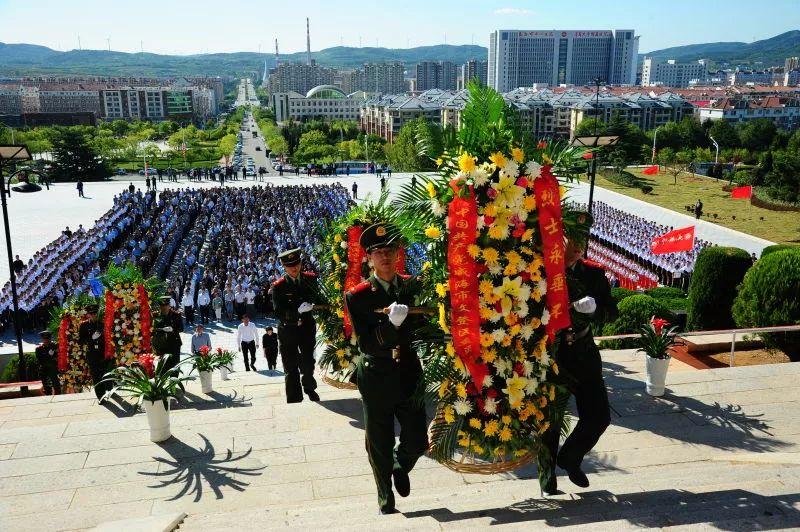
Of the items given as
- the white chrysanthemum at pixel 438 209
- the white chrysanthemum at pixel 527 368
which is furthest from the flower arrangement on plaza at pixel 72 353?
the white chrysanthemum at pixel 527 368

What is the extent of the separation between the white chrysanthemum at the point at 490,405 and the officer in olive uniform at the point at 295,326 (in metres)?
Answer: 3.02

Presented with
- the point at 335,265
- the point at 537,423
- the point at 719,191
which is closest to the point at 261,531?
the point at 537,423

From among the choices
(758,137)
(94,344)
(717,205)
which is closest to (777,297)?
(94,344)

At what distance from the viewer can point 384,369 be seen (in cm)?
430

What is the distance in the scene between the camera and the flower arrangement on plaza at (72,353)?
27.7ft

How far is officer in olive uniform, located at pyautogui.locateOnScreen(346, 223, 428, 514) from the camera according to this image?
169 inches

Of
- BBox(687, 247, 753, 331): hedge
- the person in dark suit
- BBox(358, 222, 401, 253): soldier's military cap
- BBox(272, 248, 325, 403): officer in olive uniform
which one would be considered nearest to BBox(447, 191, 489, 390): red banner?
BBox(358, 222, 401, 253): soldier's military cap

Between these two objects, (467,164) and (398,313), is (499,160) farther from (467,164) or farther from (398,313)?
(398,313)

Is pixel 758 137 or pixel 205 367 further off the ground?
pixel 758 137

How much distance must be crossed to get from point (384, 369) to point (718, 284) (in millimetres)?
7753

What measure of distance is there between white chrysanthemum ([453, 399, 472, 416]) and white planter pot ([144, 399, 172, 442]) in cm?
277

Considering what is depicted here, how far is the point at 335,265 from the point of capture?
280 inches

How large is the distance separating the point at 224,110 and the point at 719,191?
562 feet

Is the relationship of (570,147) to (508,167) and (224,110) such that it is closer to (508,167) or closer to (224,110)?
(508,167)
